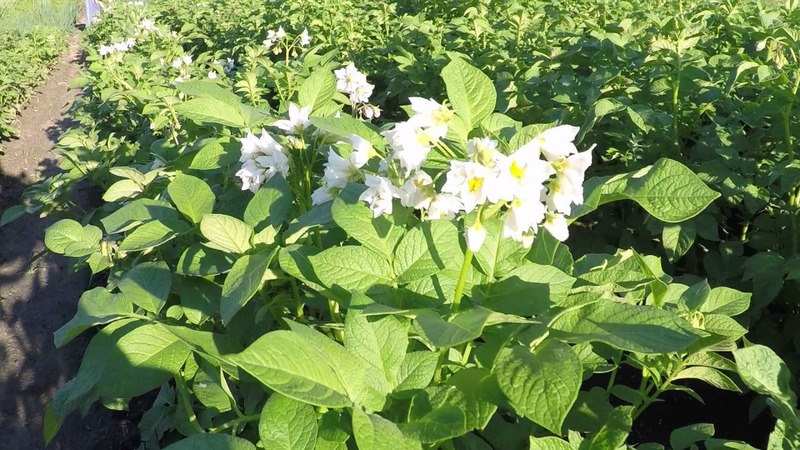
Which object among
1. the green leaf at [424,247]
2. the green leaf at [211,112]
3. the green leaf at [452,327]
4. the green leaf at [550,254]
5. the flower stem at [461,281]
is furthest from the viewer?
the green leaf at [211,112]

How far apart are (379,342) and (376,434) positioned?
0.64ft

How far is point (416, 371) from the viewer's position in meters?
1.08

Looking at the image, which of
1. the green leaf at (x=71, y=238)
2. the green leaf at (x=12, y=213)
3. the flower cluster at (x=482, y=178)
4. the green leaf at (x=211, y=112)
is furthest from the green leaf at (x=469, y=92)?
the green leaf at (x=12, y=213)

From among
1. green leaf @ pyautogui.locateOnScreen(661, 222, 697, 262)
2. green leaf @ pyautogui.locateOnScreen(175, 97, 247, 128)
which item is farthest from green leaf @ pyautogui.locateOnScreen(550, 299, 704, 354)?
green leaf @ pyautogui.locateOnScreen(661, 222, 697, 262)

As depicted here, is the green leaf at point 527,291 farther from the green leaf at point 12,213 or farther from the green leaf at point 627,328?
the green leaf at point 12,213

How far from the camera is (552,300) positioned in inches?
44.0

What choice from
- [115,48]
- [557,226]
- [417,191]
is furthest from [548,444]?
[115,48]

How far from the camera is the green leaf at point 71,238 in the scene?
64.2 inches

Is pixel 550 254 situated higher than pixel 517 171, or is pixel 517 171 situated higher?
pixel 517 171

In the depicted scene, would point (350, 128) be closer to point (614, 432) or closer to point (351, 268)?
point (351, 268)

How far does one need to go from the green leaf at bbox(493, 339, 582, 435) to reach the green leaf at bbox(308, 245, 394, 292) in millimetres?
278

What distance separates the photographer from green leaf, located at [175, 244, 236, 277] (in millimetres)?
1354

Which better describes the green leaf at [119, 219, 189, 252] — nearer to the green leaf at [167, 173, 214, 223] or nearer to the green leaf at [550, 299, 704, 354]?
the green leaf at [167, 173, 214, 223]

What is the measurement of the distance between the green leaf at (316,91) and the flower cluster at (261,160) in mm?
203
